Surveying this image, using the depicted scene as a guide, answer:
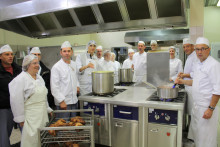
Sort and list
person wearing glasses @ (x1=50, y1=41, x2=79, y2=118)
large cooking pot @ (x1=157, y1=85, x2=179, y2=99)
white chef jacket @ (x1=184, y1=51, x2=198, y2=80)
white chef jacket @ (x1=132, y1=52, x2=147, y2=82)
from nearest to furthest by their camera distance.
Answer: large cooking pot @ (x1=157, y1=85, x2=179, y2=99), person wearing glasses @ (x1=50, y1=41, x2=79, y2=118), white chef jacket @ (x1=184, y1=51, x2=198, y2=80), white chef jacket @ (x1=132, y1=52, x2=147, y2=82)

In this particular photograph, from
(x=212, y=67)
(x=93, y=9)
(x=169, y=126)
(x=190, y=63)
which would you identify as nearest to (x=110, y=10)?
(x=93, y=9)

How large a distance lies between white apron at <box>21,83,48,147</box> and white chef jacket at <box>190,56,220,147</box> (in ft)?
5.70

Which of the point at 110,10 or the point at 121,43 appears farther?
the point at 121,43

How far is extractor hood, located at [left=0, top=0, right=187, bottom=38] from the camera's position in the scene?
8.32ft

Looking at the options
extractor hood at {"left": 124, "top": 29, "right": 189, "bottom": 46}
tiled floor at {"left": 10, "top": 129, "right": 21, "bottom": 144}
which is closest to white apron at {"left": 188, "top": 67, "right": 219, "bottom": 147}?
tiled floor at {"left": 10, "top": 129, "right": 21, "bottom": 144}

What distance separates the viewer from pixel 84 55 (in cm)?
302

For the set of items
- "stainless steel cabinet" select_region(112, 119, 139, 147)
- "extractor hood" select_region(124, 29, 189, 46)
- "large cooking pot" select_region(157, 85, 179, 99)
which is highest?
"extractor hood" select_region(124, 29, 189, 46)

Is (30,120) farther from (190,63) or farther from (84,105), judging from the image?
(190,63)

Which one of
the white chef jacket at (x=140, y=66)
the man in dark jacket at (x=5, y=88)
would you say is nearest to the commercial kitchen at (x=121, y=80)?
the white chef jacket at (x=140, y=66)

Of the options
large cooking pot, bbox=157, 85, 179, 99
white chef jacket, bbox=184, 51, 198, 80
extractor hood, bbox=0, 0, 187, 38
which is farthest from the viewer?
white chef jacket, bbox=184, 51, 198, 80

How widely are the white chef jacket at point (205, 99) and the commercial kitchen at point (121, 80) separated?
15 centimetres

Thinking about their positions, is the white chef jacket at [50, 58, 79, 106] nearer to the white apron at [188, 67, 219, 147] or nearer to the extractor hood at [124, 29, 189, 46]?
the white apron at [188, 67, 219, 147]

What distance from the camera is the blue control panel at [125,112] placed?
192 centimetres

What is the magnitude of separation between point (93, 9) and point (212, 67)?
1997mm
